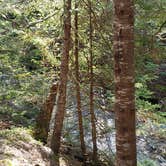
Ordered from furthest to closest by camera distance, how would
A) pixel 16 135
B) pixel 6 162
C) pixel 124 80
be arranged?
pixel 16 135, pixel 6 162, pixel 124 80

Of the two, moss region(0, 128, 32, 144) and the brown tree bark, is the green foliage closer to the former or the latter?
the brown tree bark

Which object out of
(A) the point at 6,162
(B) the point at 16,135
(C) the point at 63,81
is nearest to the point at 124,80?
(A) the point at 6,162

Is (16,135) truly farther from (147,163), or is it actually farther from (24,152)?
(147,163)

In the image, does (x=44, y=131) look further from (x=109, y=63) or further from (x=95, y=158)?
(x=109, y=63)

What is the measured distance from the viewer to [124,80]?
4438 millimetres

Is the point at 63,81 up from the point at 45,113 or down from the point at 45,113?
up

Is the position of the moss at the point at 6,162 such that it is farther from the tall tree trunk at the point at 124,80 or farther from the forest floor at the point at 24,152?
the tall tree trunk at the point at 124,80

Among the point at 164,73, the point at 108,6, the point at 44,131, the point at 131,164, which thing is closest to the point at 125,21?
the point at 131,164

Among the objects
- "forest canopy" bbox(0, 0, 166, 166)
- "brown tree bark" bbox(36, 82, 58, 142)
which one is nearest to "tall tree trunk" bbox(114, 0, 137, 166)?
"forest canopy" bbox(0, 0, 166, 166)

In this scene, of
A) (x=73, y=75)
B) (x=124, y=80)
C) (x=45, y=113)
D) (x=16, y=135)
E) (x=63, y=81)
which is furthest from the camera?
(x=45, y=113)

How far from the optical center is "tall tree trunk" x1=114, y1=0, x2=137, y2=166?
14.5ft

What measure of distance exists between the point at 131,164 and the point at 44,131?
5078 millimetres

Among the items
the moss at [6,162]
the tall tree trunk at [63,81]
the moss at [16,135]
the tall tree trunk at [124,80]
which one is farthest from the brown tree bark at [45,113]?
the tall tree trunk at [124,80]

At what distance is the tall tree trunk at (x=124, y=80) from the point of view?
4.41 meters
